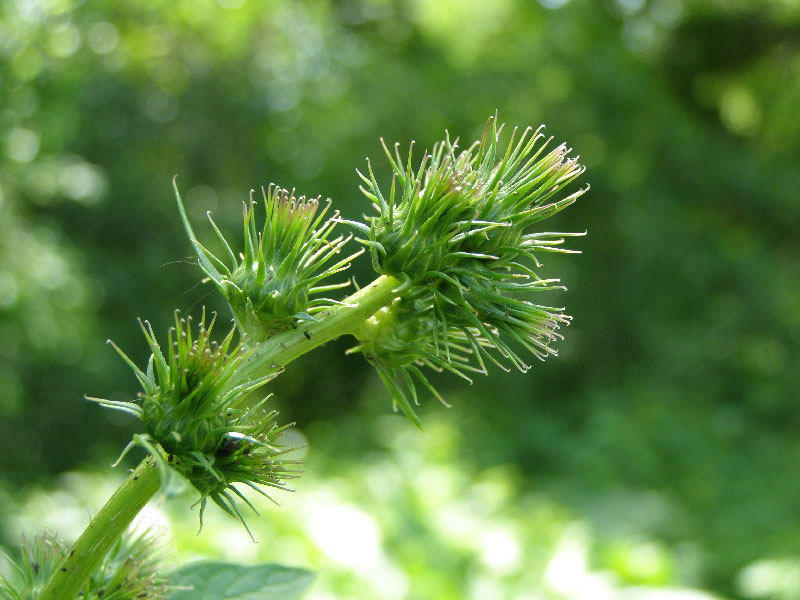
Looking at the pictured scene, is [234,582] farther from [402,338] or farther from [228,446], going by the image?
[402,338]

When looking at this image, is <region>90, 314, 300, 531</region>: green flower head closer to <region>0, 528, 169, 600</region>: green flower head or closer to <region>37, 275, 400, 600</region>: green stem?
<region>37, 275, 400, 600</region>: green stem

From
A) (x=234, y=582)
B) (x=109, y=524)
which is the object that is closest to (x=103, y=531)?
(x=109, y=524)

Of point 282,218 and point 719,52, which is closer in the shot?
point 282,218

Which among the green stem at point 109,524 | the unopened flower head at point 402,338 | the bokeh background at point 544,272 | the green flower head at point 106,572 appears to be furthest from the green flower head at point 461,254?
the bokeh background at point 544,272

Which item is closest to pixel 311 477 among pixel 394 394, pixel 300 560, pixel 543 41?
pixel 300 560

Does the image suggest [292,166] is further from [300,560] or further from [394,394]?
[394,394]
